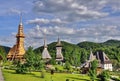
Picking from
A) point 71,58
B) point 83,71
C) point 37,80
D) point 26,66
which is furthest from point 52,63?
point 37,80

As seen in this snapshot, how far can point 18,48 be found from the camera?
348ft

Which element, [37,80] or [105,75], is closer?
[37,80]

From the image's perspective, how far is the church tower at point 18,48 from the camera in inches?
4089

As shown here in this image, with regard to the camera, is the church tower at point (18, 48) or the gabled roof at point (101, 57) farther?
the gabled roof at point (101, 57)

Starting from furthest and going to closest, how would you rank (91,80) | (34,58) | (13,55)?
(13,55) → (34,58) → (91,80)

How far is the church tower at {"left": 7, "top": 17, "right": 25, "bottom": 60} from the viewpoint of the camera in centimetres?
10386

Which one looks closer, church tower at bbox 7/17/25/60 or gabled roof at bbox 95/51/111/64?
church tower at bbox 7/17/25/60

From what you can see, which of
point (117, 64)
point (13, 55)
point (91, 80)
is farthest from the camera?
point (117, 64)

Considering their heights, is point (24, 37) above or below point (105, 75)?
above

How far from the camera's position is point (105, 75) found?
67438 mm

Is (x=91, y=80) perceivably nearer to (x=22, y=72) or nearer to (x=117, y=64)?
(x=22, y=72)

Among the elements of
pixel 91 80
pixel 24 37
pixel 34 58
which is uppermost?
pixel 24 37

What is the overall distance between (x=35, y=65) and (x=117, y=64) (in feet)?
192

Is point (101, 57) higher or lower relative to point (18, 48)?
lower
